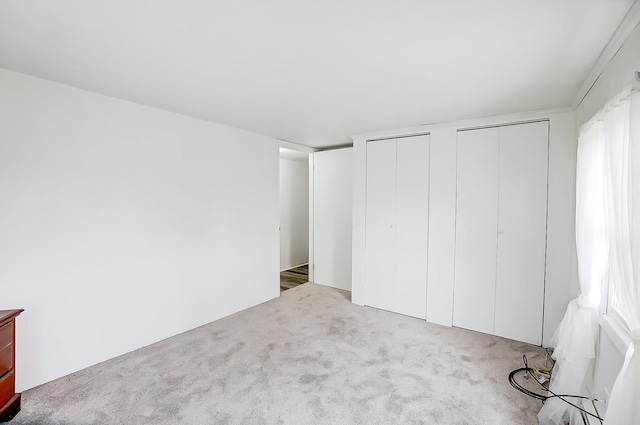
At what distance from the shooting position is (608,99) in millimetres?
1751

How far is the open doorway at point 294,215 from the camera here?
591 centimetres

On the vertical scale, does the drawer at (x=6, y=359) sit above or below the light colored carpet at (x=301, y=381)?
above

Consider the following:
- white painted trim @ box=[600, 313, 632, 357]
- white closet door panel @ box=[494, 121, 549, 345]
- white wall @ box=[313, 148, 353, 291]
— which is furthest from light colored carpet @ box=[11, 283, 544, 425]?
white wall @ box=[313, 148, 353, 291]

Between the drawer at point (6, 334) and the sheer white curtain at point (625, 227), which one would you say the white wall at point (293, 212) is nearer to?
the drawer at point (6, 334)

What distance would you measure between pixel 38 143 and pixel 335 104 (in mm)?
2375

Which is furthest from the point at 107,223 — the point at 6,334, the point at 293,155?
the point at 293,155

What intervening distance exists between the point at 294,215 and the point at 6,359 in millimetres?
4638

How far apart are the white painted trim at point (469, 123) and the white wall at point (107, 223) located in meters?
1.74

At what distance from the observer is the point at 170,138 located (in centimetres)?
299

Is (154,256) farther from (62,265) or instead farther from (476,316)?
(476,316)

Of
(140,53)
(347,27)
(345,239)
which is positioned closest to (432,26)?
(347,27)

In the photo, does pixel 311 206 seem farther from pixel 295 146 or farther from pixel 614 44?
pixel 614 44

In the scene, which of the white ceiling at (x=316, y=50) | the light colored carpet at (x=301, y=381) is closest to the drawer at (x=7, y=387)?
the light colored carpet at (x=301, y=381)

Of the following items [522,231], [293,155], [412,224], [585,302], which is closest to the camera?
[585,302]
